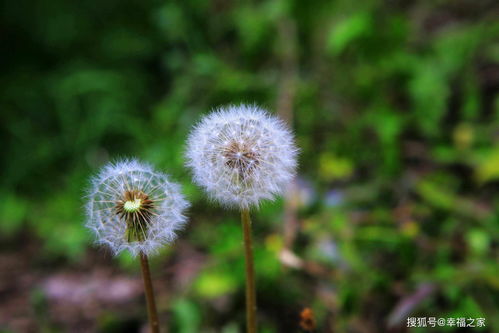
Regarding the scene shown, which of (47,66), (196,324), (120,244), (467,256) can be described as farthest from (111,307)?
(47,66)

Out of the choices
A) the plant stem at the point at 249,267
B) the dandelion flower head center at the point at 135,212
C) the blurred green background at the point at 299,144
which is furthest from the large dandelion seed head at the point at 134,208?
the blurred green background at the point at 299,144

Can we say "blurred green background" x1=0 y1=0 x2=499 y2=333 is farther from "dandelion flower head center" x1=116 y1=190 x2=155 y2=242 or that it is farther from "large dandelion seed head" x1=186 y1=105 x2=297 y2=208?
"dandelion flower head center" x1=116 y1=190 x2=155 y2=242

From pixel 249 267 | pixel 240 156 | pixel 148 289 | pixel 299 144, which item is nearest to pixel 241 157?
pixel 240 156

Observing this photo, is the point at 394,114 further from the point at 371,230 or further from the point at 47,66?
the point at 47,66

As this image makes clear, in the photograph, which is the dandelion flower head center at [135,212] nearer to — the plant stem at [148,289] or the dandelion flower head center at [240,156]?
the plant stem at [148,289]

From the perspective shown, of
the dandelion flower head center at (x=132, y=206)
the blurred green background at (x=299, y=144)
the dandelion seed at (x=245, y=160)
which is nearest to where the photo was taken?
the dandelion flower head center at (x=132, y=206)
